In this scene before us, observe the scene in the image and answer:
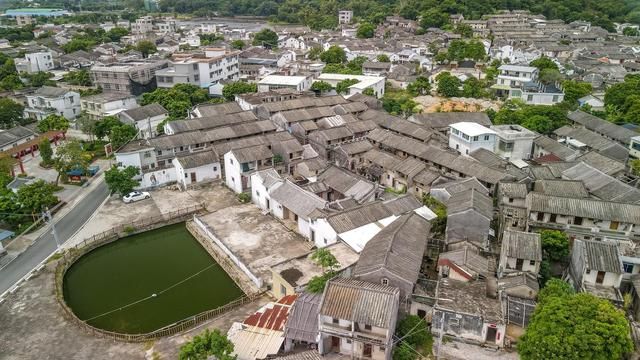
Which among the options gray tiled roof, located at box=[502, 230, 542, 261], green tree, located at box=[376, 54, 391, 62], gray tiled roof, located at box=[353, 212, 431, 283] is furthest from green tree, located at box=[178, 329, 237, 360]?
green tree, located at box=[376, 54, 391, 62]

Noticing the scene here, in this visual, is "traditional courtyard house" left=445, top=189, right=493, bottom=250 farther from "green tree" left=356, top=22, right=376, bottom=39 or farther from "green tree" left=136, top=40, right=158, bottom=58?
"green tree" left=356, top=22, right=376, bottom=39

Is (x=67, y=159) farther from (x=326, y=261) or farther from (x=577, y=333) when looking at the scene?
(x=577, y=333)

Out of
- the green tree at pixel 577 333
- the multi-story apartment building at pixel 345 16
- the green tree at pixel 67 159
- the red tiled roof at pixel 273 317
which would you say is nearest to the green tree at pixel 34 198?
the green tree at pixel 67 159

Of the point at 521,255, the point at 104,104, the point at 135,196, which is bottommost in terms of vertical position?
the point at 135,196

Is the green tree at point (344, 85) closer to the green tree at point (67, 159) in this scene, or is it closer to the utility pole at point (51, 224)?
the green tree at point (67, 159)

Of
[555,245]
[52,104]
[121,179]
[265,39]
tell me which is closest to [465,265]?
[555,245]
